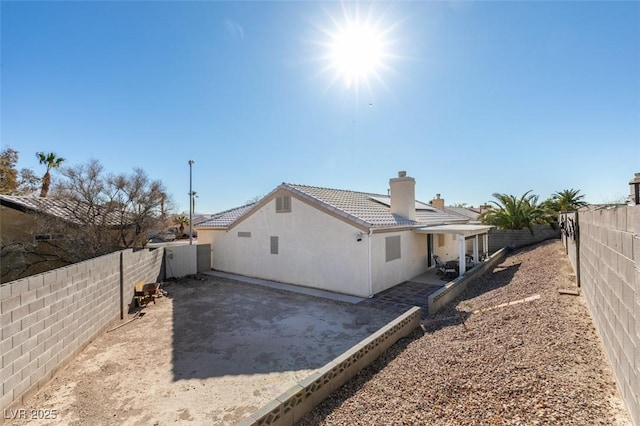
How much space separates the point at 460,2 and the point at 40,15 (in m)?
12.7

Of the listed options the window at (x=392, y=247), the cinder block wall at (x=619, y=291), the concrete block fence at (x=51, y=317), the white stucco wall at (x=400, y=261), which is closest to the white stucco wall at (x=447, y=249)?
the white stucco wall at (x=400, y=261)

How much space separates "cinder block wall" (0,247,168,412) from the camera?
15.8 feet

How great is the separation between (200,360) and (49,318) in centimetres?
322

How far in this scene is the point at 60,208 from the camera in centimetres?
1446

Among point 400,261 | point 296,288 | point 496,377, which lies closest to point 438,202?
point 400,261

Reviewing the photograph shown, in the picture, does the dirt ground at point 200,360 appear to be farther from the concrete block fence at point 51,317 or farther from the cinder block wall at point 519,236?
the cinder block wall at point 519,236

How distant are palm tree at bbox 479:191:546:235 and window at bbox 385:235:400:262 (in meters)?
11.6

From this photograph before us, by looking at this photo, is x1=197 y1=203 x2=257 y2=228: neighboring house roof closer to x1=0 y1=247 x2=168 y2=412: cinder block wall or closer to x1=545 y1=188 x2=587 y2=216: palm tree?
x1=0 y1=247 x2=168 y2=412: cinder block wall

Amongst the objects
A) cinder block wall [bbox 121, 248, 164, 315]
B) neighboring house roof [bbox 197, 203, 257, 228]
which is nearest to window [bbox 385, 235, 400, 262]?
neighboring house roof [bbox 197, 203, 257, 228]

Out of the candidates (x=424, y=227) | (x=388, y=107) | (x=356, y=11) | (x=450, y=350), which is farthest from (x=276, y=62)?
(x=450, y=350)

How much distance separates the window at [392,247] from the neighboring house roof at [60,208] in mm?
14064

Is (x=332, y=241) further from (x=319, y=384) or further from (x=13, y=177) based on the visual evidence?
(x=13, y=177)

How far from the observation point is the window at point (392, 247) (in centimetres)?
1239

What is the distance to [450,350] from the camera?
552 cm
